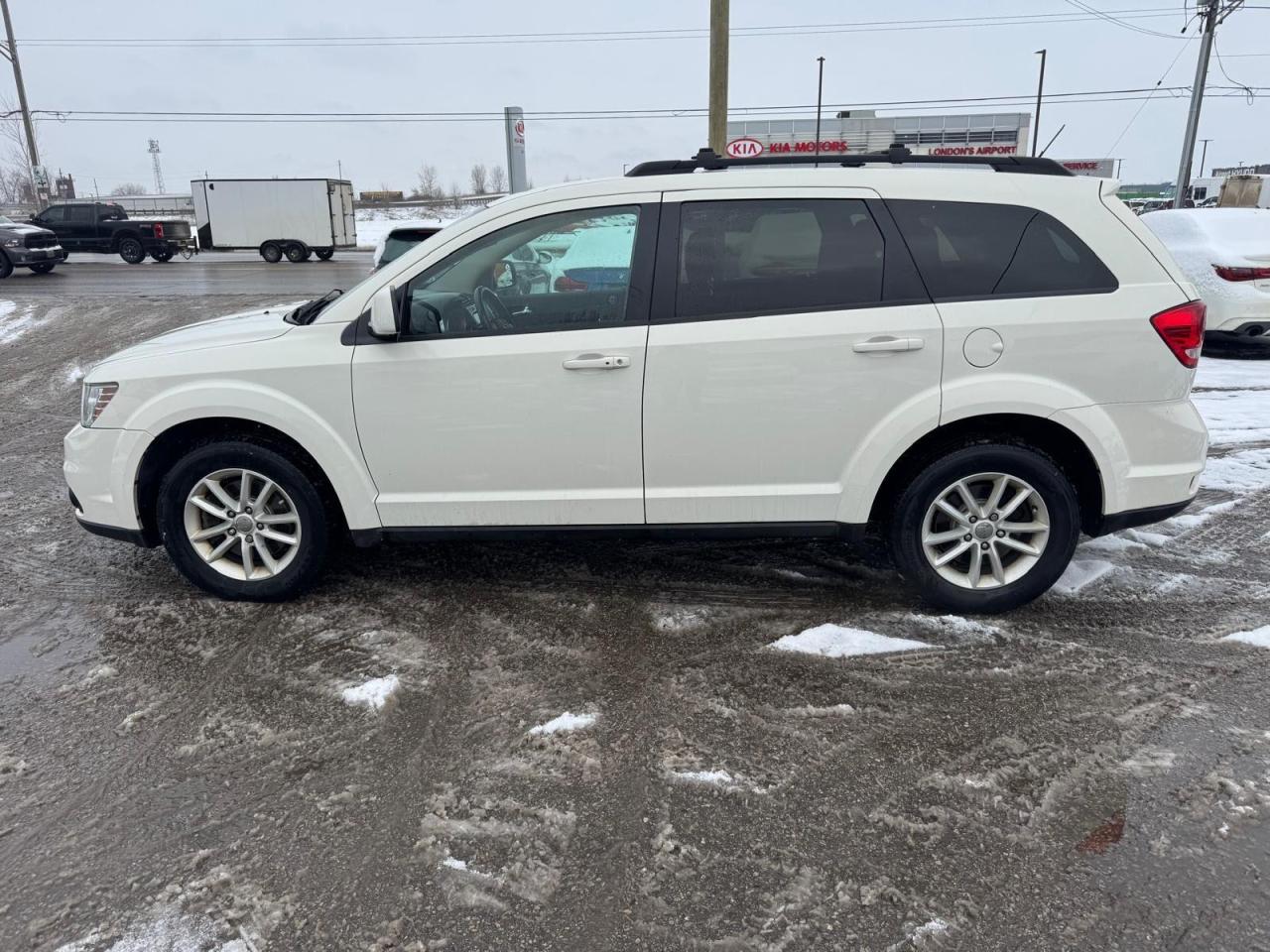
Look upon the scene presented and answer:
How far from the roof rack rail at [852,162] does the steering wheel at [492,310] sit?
32.9 inches

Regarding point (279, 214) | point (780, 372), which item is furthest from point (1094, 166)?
point (780, 372)

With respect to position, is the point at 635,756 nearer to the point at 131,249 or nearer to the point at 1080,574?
the point at 1080,574

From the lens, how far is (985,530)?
3.94m

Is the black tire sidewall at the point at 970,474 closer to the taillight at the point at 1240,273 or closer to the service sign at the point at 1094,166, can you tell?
the taillight at the point at 1240,273

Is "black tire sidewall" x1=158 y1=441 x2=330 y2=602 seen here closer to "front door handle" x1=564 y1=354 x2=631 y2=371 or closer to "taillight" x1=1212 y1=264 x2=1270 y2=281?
"front door handle" x1=564 y1=354 x2=631 y2=371

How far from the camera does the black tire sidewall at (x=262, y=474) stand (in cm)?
400

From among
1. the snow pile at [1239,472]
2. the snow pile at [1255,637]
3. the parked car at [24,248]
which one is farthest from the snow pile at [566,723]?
the parked car at [24,248]

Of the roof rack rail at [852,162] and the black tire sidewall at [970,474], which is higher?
the roof rack rail at [852,162]

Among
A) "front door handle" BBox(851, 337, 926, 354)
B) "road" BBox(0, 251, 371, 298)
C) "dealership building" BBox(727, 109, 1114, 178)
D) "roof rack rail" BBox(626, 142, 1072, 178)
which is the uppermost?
"dealership building" BBox(727, 109, 1114, 178)

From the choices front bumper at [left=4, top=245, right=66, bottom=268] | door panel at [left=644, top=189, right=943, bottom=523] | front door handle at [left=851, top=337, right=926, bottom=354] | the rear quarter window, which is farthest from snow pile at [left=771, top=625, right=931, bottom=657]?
front bumper at [left=4, top=245, right=66, bottom=268]

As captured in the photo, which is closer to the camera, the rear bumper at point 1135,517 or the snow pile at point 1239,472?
the rear bumper at point 1135,517

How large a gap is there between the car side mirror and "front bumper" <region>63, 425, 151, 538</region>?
1.27 meters

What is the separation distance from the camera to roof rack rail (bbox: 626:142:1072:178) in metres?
3.97

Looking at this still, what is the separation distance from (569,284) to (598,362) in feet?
1.81
